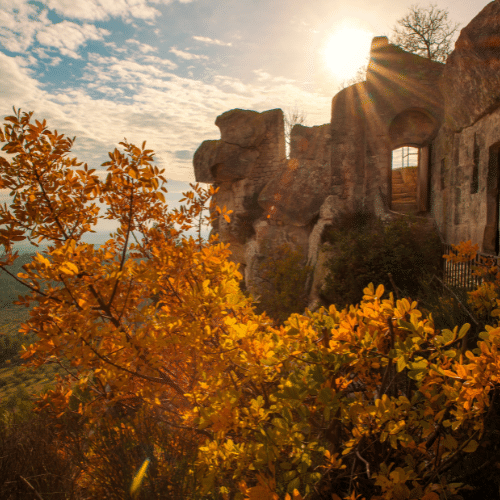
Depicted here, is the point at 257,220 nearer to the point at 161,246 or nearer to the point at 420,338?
the point at 161,246

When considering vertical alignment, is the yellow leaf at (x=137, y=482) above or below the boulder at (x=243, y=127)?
below

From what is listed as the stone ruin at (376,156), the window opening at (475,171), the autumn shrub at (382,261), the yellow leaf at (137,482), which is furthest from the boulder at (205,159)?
the yellow leaf at (137,482)

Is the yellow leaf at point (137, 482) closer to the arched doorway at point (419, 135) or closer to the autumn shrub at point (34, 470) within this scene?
the autumn shrub at point (34, 470)

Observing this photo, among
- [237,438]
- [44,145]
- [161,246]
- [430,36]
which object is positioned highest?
[430,36]

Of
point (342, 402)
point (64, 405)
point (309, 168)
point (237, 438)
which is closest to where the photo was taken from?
point (342, 402)

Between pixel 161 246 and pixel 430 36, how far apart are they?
18.6m

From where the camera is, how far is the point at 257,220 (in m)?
11.3

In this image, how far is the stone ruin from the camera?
6086 millimetres

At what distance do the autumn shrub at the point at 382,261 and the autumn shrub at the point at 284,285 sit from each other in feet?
3.42

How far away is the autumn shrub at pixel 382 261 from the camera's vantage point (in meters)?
7.07

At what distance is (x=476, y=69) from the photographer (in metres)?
5.65

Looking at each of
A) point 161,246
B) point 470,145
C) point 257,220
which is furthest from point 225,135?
point 161,246

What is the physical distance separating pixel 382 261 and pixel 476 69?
12.0 feet

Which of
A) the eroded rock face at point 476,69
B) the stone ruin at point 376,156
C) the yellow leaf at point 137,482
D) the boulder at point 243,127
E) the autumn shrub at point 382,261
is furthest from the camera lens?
the boulder at point 243,127
